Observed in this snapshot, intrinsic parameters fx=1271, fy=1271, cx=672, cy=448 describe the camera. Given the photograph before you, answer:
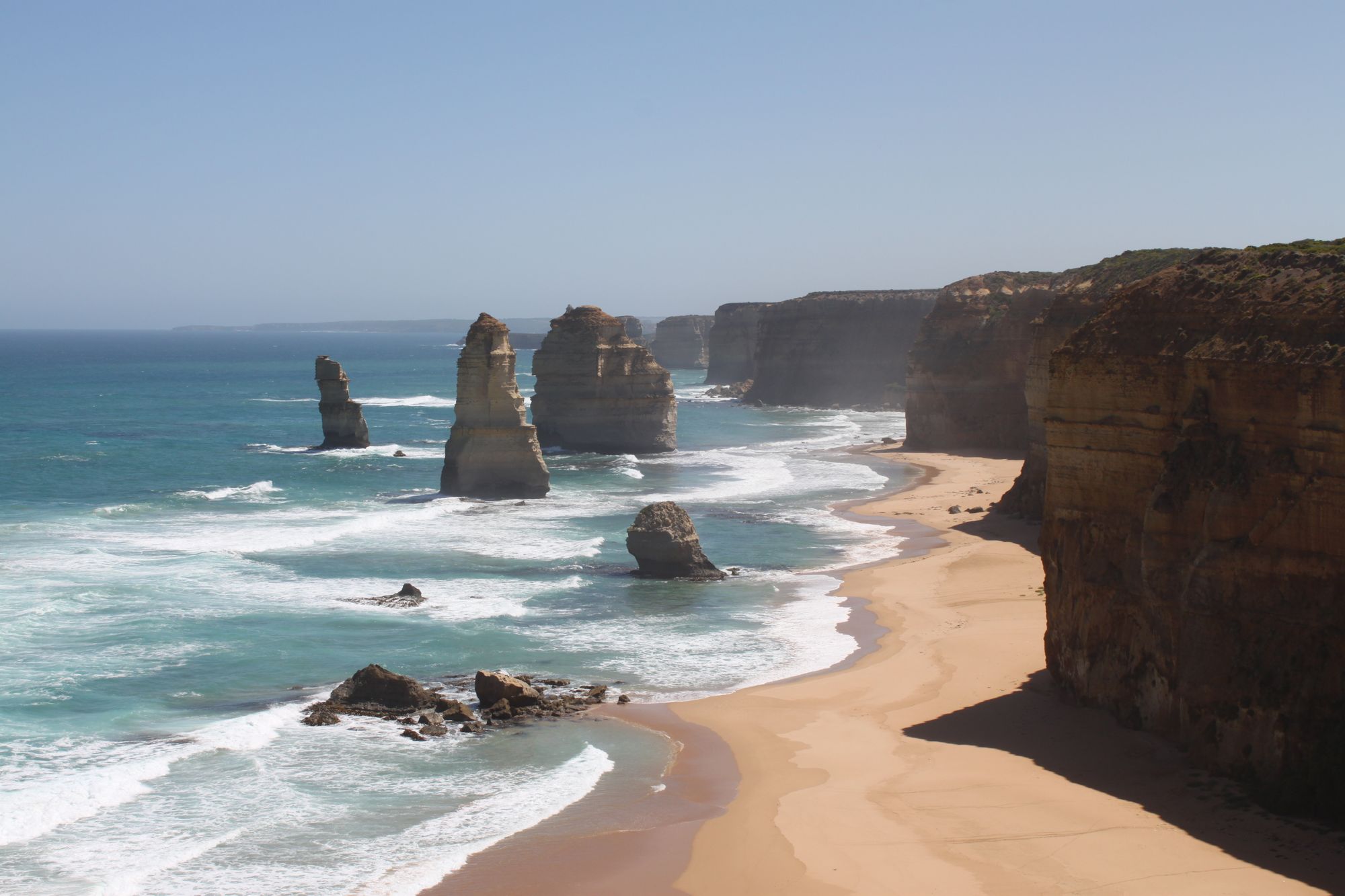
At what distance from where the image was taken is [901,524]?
41.0 meters

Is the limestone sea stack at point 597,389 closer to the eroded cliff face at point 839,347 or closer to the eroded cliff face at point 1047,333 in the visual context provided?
the eroded cliff face at point 1047,333

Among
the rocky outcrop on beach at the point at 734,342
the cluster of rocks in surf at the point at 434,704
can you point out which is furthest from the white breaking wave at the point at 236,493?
the rocky outcrop on beach at the point at 734,342

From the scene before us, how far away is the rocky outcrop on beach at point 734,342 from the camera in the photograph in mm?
128125

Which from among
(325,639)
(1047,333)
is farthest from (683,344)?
(325,639)

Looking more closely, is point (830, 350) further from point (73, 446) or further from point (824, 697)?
point (824, 697)

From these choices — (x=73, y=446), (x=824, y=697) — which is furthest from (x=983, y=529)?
(x=73, y=446)

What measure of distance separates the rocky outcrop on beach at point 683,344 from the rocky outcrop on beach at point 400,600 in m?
135

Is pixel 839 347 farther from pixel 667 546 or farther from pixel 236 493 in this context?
pixel 667 546

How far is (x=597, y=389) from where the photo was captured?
6238cm

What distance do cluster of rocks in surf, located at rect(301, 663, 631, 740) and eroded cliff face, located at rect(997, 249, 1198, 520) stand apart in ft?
59.2

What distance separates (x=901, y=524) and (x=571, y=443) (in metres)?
25.4

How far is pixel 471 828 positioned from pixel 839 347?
8902 cm

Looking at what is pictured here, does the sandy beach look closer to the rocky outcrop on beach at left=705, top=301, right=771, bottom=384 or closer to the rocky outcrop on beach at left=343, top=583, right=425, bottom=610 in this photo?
the rocky outcrop on beach at left=343, top=583, right=425, bottom=610

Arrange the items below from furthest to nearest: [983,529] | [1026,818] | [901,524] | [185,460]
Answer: [185,460]
[901,524]
[983,529]
[1026,818]
